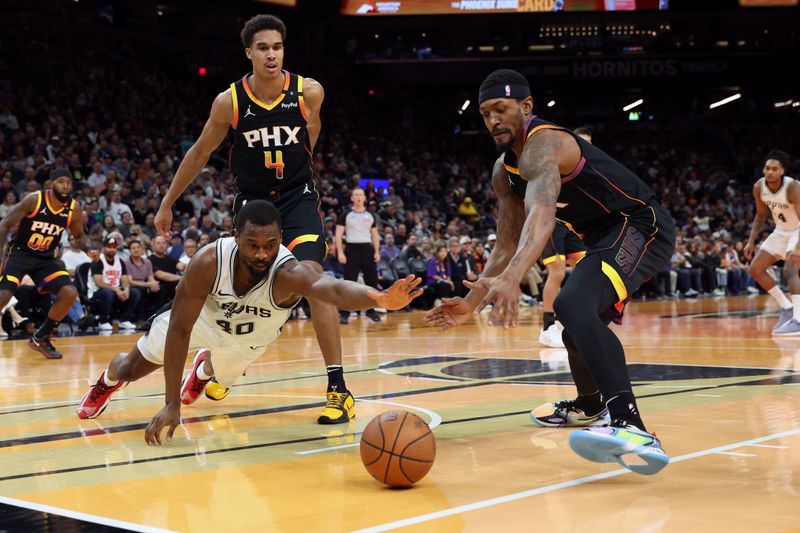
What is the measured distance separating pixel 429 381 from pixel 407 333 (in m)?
5.06

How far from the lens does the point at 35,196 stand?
10.3 meters

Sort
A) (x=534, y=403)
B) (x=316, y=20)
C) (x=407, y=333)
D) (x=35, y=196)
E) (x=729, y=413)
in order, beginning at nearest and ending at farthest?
(x=729, y=413) < (x=534, y=403) < (x=35, y=196) < (x=407, y=333) < (x=316, y=20)

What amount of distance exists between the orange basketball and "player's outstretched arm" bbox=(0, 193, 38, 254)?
7.24 m

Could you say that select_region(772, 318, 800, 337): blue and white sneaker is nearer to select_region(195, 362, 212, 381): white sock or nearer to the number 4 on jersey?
the number 4 on jersey

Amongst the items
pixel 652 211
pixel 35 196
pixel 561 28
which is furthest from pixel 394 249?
pixel 561 28

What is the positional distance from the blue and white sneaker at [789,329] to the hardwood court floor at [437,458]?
202 centimetres

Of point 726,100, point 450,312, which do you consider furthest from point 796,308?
point 726,100

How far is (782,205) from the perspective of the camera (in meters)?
11.2

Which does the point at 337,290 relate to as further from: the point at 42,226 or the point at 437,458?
the point at 42,226

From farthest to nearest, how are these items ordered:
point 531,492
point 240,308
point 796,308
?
point 796,308 → point 240,308 → point 531,492

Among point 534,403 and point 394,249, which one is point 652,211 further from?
point 394,249

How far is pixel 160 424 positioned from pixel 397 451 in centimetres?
159

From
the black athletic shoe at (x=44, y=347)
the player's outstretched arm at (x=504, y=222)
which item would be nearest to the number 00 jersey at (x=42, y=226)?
the black athletic shoe at (x=44, y=347)

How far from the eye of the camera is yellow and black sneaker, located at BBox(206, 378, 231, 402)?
6.37 metres
